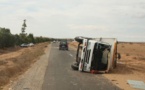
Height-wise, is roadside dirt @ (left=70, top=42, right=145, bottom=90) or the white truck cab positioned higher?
the white truck cab

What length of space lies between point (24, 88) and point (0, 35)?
75993mm

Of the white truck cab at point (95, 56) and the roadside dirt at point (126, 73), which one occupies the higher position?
the white truck cab at point (95, 56)

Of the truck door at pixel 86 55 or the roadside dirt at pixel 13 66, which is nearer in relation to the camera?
the roadside dirt at pixel 13 66

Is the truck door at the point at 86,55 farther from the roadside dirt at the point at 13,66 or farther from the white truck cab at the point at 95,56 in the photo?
the roadside dirt at the point at 13,66

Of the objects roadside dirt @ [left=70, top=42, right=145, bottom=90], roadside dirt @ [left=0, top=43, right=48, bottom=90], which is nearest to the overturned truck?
roadside dirt @ [left=70, top=42, right=145, bottom=90]

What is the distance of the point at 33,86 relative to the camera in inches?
615

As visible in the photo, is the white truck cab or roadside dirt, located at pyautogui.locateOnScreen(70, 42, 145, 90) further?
the white truck cab

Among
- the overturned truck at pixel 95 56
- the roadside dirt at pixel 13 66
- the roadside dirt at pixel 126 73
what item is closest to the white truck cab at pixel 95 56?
the overturned truck at pixel 95 56

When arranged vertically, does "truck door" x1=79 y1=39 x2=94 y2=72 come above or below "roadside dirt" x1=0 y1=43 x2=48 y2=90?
above

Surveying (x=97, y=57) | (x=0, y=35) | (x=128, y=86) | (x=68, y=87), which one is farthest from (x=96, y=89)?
(x=0, y=35)

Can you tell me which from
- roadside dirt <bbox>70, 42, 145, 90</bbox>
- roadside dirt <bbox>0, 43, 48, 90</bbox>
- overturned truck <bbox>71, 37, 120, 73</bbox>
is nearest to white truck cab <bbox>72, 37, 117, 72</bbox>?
overturned truck <bbox>71, 37, 120, 73</bbox>

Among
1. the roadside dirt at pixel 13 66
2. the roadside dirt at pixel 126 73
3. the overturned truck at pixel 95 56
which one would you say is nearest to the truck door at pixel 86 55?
the overturned truck at pixel 95 56

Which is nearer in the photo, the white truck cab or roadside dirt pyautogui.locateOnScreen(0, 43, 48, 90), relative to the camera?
roadside dirt pyautogui.locateOnScreen(0, 43, 48, 90)

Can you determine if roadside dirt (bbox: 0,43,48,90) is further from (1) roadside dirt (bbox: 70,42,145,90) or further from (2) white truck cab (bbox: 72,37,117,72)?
(1) roadside dirt (bbox: 70,42,145,90)
